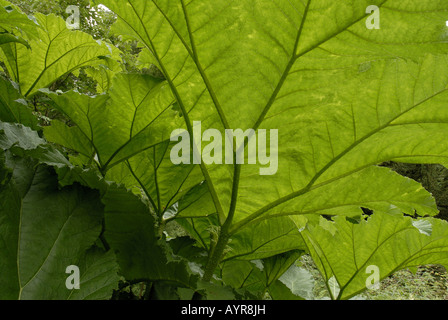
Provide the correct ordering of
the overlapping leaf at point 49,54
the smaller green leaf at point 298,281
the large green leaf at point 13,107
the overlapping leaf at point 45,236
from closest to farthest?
the overlapping leaf at point 45,236, the large green leaf at point 13,107, the smaller green leaf at point 298,281, the overlapping leaf at point 49,54

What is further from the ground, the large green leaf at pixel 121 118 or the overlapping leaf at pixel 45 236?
the large green leaf at pixel 121 118

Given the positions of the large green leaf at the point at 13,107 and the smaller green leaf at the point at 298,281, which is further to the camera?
the smaller green leaf at the point at 298,281

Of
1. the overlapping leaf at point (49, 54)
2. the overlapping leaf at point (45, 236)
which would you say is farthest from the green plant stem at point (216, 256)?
the overlapping leaf at point (49, 54)

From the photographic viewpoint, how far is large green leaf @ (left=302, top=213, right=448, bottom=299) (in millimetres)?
835

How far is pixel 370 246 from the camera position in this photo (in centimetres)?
89

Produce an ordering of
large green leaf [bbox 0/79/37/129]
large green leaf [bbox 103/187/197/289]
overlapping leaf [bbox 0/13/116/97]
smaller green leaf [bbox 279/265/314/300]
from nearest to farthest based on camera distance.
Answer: large green leaf [bbox 103/187/197/289], large green leaf [bbox 0/79/37/129], smaller green leaf [bbox 279/265/314/300], overlapping leaf [bbox 0/13/116/97]

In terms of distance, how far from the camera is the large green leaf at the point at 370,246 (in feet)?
2.74

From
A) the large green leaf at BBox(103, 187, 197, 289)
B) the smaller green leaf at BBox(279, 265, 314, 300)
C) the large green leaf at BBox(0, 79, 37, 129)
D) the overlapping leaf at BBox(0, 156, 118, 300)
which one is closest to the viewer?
the overlapping leaf at BBox(0, 156, 118, 300)

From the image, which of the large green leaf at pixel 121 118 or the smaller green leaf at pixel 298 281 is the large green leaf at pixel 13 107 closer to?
the large green leaf at pixel 121 118

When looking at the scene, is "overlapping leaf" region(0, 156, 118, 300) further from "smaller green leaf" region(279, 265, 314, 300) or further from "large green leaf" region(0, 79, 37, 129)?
"smaller green leaf" region(279, 265, 314, 300)

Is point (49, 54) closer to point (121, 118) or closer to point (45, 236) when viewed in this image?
point (121, 118)

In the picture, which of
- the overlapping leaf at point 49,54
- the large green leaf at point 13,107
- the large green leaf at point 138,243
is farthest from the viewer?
the overlapping leaf at point 49,54

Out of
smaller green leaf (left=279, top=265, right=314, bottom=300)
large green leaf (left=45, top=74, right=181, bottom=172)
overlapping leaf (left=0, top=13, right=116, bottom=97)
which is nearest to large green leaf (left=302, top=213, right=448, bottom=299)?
smaller green leaf (left=279, top=265, right=314, bottom=300)

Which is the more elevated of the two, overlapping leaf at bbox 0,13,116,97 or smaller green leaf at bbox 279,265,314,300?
overlapping leaf at bbox 0,13,116,97
